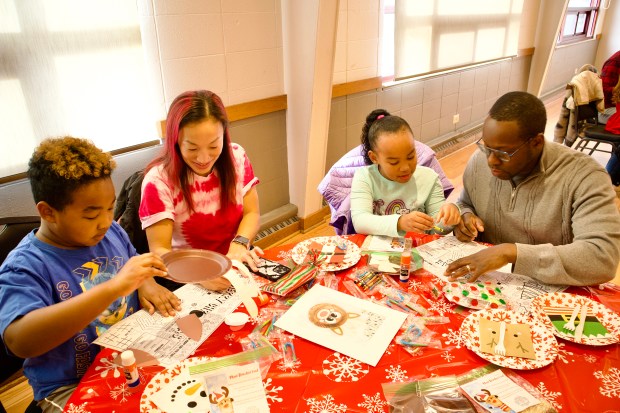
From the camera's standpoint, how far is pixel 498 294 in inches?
48.2

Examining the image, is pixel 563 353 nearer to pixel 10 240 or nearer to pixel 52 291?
pixel 52 291

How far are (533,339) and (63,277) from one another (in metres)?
1.28

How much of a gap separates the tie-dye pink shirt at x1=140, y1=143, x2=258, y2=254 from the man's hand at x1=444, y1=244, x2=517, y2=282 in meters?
0.94

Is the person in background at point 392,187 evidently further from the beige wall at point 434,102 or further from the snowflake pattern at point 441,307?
the beige wall at point 434,102

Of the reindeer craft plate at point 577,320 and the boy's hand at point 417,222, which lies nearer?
the reindeer craft plate at point 577,320

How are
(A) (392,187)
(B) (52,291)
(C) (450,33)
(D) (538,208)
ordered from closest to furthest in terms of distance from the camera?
(B) (52,291) → (D) (538,208) → (A) (392,187) → (C) (450,33)

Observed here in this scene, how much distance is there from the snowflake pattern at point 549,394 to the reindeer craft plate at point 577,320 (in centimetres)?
19

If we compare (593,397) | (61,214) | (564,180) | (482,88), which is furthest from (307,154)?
(482,88)

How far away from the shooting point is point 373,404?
2.92 ft

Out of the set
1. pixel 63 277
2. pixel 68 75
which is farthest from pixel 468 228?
pixel 68 75

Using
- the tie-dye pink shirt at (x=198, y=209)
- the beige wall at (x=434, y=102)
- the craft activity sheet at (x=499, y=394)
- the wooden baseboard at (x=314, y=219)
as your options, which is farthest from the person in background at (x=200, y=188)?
the beige wall at (x=434, y=102)

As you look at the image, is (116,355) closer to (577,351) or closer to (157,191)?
(157,191)

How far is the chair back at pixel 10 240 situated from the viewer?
4.09ft

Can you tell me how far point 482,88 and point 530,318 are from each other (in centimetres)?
516
